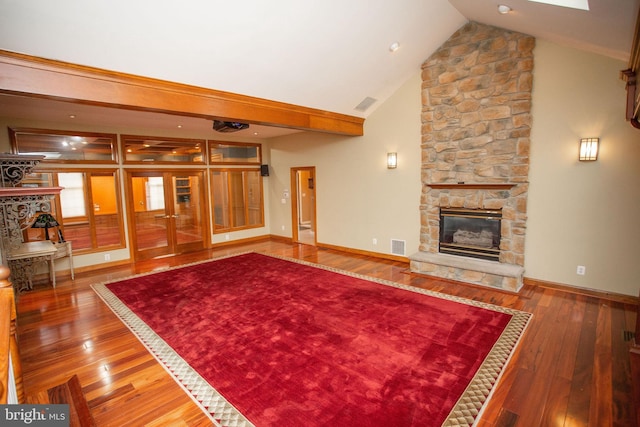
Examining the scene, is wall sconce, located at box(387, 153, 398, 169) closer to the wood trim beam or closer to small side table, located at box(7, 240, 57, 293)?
→ the wood trim beam

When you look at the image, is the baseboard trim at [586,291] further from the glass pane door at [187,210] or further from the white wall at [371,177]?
the glass pane door at [187,210]

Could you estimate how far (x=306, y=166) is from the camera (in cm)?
773

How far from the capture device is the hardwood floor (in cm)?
226

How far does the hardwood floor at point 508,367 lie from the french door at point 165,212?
217cm

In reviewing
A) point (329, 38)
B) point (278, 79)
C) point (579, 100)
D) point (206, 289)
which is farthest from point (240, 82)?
point (579, 100)

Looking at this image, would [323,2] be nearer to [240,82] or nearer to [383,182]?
[240,82]

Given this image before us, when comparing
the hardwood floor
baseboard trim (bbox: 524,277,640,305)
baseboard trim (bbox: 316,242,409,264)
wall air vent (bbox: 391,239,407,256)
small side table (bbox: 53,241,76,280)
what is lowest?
the hardwood floor

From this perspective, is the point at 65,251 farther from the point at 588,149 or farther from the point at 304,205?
the point at 588,149

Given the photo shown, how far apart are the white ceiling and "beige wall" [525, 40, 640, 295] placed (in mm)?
368

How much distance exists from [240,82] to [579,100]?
171 inches

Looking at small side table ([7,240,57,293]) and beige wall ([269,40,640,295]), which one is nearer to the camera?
beige wall ([269,40,640,295])

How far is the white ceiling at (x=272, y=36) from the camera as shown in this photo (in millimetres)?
2586

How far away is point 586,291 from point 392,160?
11.3ft

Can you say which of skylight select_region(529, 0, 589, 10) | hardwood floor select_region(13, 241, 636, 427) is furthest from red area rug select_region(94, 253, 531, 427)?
skylight select_region(529, 0, 589, 10)
